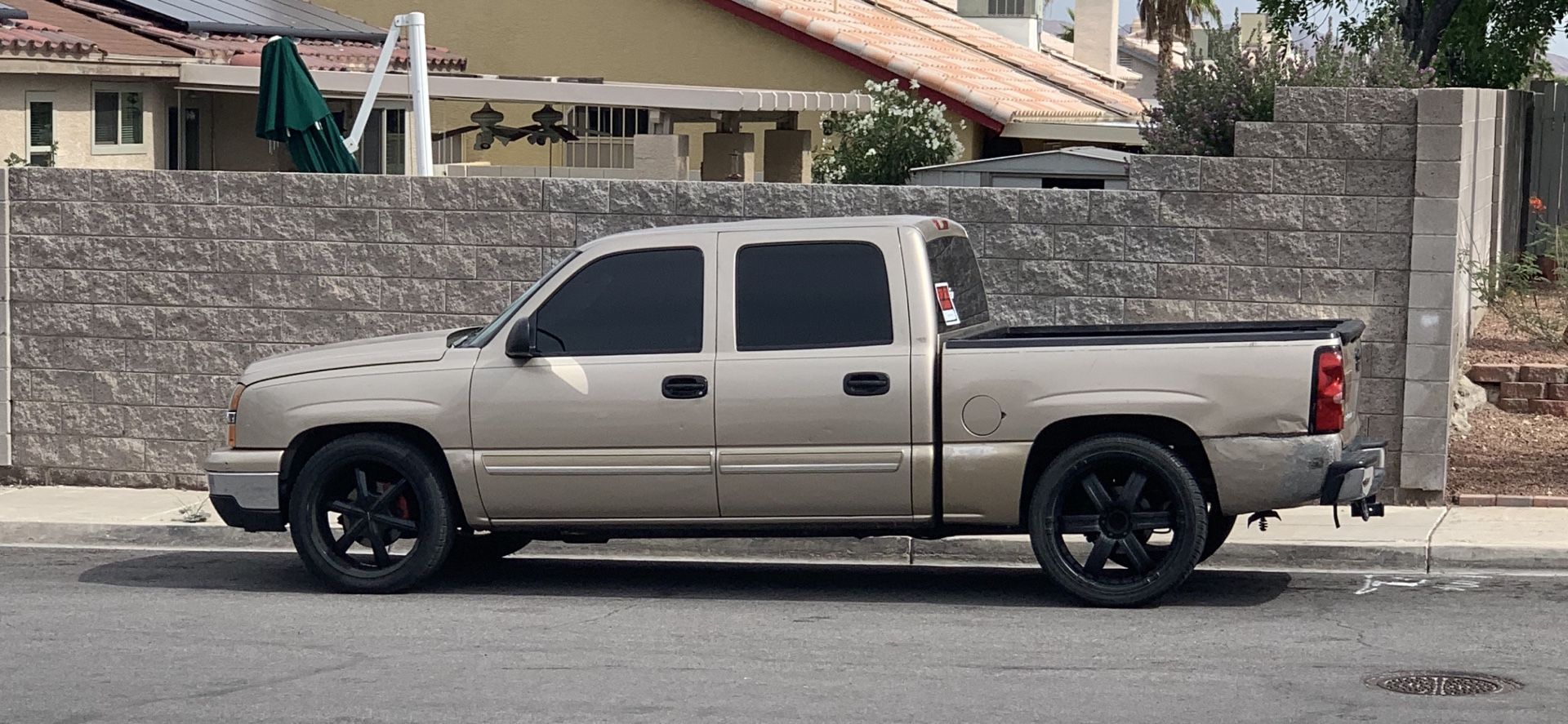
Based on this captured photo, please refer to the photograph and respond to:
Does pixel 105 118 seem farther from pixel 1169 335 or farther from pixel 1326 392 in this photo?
pixel 1326 392

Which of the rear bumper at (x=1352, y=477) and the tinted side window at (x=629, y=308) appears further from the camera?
the tinted side window at (x=629, y=308)

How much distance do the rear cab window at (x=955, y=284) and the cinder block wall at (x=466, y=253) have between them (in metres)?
1.91

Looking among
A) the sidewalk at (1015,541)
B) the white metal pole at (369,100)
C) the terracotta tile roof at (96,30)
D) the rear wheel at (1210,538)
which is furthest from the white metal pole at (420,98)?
the rear wheel at (1210,538)

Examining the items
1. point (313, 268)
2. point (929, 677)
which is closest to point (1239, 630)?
point (929, 677)

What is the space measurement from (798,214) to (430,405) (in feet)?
11.0

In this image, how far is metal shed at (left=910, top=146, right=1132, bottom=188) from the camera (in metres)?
15.7

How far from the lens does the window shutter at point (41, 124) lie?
18.0 m

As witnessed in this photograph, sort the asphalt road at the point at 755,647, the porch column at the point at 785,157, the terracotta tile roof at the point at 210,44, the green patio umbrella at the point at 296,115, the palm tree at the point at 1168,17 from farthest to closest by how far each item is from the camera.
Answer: the palm tree at the point at 1168,17 < the porch column at the point at 785,157 < the terracotta tile roof at the point at 210,44 < the green patio umbrella at the point at 296,115 < the asphalt road at the point at 755,647

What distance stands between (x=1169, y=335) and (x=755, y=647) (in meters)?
2.39

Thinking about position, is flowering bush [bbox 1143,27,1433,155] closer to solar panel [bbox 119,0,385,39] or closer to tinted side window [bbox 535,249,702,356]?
tinted side window [bbox 535,249,702,356]

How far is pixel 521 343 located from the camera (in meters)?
9.08

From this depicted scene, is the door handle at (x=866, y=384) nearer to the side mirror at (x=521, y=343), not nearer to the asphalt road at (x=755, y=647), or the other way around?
the asphalt road at (x=755, y=647)

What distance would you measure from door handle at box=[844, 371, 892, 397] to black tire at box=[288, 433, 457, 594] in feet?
6.81

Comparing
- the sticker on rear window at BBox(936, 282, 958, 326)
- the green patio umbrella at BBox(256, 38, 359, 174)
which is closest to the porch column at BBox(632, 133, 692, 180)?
the green patio umbrella at BBox(256, 38, 359, 174)
